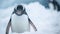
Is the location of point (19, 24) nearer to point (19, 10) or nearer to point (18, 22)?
point (18, 22)

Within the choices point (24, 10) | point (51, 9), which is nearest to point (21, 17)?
point (24, 10)

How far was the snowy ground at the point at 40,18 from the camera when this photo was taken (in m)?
1.54

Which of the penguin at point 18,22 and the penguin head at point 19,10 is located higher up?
the penguin head at point 19,10

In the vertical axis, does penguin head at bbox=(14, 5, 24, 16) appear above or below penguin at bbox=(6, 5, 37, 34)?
above

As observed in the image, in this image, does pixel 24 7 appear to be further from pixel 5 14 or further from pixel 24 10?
pixel 5 14

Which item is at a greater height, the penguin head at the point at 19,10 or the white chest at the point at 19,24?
the penguin head at the point at 19,10

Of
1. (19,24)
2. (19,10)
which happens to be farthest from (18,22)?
(19,10)

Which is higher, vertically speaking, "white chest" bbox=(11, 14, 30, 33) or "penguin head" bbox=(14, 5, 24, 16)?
"penguin head" bbox=(14, 5, 24, 16)

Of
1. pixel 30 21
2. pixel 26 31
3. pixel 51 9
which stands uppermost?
pixel 51 9

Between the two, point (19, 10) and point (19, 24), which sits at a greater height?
point (19, 10)

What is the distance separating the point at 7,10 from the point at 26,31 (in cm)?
33

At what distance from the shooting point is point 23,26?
60.6 inches

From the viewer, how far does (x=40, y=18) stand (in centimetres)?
159

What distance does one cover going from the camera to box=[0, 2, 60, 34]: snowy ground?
1535mm
